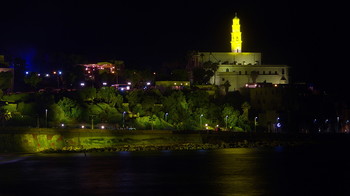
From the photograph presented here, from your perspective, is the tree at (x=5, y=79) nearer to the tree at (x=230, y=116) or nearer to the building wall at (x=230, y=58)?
the tree at (x=230, y=116)

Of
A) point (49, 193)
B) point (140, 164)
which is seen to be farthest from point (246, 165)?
point (49, 193)

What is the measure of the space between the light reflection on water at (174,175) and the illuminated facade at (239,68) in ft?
176

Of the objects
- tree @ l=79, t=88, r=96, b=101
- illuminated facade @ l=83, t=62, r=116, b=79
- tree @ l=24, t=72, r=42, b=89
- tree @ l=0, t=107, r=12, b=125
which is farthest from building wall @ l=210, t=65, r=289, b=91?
tree @ l=0, t=107, r=12, b=125

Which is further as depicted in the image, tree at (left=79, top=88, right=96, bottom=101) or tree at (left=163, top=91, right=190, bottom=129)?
tree at (left=79, top=88, right=96, bottom=101)

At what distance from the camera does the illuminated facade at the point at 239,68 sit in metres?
114

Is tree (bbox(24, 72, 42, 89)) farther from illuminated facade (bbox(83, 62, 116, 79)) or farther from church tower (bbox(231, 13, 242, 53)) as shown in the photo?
church tower (bbox(231, 13, 242, 53))

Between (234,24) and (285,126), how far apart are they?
86.8 ft

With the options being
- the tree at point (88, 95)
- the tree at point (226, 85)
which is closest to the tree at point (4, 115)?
the tree at point (88, 95)

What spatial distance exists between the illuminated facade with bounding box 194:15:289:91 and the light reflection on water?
176 feet

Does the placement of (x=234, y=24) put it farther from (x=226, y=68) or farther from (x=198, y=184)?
(x=198, y=184)

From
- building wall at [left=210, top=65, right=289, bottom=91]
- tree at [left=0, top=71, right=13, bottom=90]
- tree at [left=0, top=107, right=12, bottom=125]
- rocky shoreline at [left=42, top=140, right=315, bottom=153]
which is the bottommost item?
rocky shoreline at [left=42, top=140, right=315, bottom=153]

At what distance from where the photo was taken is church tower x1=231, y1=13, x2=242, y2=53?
121 m

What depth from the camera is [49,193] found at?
33219 mm

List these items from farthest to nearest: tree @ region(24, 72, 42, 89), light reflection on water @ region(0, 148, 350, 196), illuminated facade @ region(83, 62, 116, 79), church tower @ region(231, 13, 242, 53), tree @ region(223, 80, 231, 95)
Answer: church tower @ region(231, 13, 242, 53) → illuminated facade @ region(83, 62, 116, 79) → tree @ region(223, 80, 231, 95) → tree @ region(24, 72, 42, 89) → light reflection on water @ region(0, 148, 350, 196)
